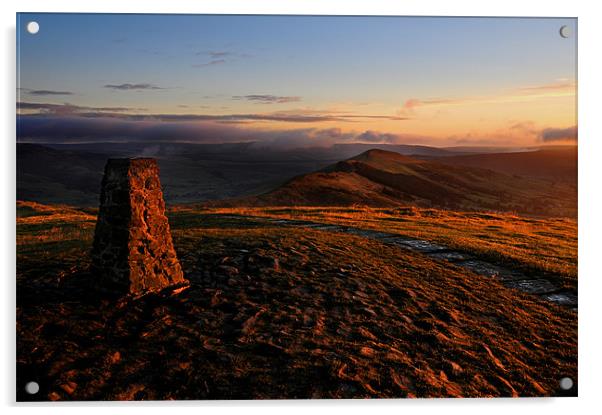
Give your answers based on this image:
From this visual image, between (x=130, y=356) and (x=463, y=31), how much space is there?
22.0ft

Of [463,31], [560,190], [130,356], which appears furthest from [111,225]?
[560,190]

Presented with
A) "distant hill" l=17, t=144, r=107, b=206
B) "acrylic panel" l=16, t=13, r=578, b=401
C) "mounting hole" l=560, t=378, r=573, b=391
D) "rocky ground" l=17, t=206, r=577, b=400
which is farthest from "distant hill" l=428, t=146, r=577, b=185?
"distant hill" l=17, t=144, r=107, b=206

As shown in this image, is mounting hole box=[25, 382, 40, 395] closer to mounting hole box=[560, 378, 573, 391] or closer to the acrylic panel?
the acrylic panel

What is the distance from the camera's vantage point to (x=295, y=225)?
10398 millimetres

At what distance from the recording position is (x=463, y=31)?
7824 millimetres

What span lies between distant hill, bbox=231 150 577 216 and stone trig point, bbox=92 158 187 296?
3.82 m

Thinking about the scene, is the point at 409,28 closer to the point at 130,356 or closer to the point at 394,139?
the point at 394,139

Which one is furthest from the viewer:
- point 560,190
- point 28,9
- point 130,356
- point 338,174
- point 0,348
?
point 338,174

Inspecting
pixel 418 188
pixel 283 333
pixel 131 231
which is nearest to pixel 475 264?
pixel 418 188

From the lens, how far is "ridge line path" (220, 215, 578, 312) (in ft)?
24.5
